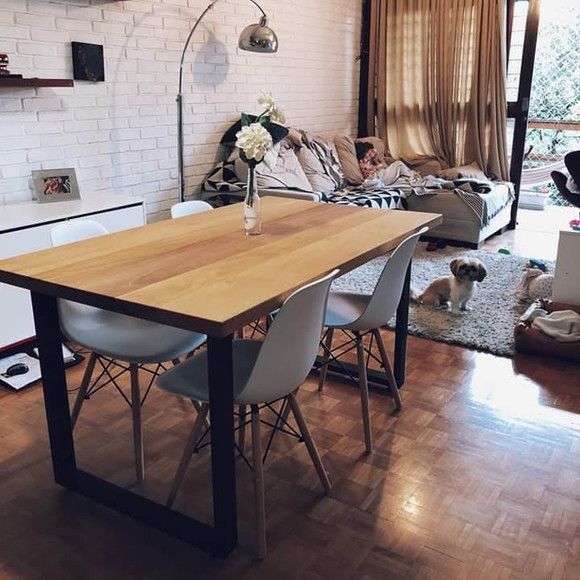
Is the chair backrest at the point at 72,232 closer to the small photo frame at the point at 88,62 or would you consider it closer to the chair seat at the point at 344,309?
the chair seat at the point at 344,309

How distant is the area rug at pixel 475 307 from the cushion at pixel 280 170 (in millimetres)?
822


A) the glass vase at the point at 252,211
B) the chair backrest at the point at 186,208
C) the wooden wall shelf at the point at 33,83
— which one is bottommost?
the chair backrest at the point at 186,208

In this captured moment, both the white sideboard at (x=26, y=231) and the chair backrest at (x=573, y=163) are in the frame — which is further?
the chair backrest at (x=573, y=163)

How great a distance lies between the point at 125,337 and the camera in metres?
2.05

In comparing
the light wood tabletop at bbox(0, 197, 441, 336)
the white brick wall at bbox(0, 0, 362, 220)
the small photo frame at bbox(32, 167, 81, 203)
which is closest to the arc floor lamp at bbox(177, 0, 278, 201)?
the white brick wall at bbox(0, 0, 362, 220)

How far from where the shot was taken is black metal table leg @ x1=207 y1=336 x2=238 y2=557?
155cm

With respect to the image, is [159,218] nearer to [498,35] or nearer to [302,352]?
[302,352]

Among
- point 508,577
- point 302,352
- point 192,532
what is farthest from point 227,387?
point 508,577

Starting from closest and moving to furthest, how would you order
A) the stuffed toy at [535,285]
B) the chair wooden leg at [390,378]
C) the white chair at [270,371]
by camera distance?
the white chair at [270,371]
the chair wooden leg at [390,378]
the stuffed toy at [535,285]

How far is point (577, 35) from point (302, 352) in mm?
5422

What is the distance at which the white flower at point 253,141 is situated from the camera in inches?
78.8

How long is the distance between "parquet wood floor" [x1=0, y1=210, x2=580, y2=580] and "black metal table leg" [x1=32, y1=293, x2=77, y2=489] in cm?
8

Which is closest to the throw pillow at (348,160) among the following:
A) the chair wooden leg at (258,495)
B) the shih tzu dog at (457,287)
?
the shih tzu dog at (457,287)

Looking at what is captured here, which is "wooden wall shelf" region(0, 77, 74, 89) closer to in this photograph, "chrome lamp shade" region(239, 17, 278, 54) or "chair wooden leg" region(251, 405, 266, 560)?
"chrome lamp shade" region(239, 17, 278, 54)
